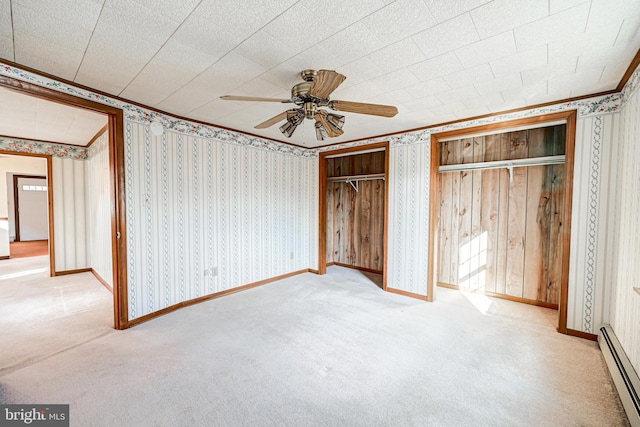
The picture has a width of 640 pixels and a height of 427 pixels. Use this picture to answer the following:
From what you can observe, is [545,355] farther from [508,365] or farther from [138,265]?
[138,265]

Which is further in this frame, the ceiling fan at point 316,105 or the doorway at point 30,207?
the doorway at point 30,207

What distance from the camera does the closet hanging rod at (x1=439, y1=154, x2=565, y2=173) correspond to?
3.29 meters

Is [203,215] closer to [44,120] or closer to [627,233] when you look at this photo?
[44,120]

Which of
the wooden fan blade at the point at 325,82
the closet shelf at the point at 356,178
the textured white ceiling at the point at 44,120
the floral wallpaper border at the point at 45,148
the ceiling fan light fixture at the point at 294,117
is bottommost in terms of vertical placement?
the closet shelf at the point at 356,178

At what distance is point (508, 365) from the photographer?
224cm

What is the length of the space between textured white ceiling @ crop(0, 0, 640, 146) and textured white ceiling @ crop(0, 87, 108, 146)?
3.64 feet

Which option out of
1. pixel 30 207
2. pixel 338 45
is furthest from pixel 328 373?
pixel 30 207

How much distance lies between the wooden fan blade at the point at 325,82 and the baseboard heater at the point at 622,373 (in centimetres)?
264

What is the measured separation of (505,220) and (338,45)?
11.1ft

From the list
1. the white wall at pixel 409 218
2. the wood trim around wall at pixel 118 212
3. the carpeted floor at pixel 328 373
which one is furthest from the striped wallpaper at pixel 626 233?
the wood trim around wall at pixel 118 212

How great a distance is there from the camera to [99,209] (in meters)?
4.47

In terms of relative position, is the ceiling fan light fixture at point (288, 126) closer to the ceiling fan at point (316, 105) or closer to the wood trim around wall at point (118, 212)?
the ceiling fan at point (316, 105)

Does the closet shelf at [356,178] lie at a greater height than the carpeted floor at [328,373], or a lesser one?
greater

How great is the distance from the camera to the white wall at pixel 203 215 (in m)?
3.04
